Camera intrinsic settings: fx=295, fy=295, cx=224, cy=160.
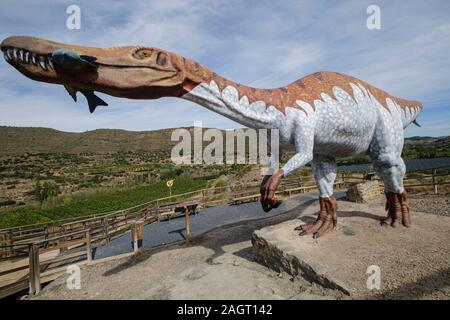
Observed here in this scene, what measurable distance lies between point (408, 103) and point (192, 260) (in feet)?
15.6

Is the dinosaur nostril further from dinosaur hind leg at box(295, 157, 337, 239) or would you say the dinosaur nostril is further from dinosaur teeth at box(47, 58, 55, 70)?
dinosaur hind leg at box(295, 157, 337, 239)

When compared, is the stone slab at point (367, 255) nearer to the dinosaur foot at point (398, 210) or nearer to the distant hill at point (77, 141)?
the dinosaur foot at point (398, 210)

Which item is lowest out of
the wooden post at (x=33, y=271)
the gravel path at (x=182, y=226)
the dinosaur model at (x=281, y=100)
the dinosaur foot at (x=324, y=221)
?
the gravel path at (x=182, y=226)

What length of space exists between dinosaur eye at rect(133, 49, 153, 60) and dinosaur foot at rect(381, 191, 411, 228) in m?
4.08

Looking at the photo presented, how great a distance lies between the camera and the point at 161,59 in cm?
285

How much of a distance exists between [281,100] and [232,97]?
67 centimetres

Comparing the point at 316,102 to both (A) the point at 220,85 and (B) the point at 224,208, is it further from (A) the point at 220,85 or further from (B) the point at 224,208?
(B) the point at 224,208

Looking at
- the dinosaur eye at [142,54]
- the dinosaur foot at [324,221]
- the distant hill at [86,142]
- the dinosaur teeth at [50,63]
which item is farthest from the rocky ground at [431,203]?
the distant hill at [86,142]

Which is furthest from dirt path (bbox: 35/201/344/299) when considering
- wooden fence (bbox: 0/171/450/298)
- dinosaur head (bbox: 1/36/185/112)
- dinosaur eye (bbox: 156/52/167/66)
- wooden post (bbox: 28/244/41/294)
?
dinosaur eye (bbox: 156/52/167/66)

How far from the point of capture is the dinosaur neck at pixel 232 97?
314 cm

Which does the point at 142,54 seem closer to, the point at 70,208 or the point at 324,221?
the point at 324,221

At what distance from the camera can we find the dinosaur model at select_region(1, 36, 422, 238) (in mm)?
2414

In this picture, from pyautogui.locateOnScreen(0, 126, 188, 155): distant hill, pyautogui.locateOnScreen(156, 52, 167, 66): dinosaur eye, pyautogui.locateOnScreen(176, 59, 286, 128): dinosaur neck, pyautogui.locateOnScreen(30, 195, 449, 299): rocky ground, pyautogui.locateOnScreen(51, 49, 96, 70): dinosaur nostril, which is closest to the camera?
pyautogui.locateOnScreen(51, 49, 96, 70): dinosaur nostril

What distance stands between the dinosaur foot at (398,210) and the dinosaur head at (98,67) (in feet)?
12.2
